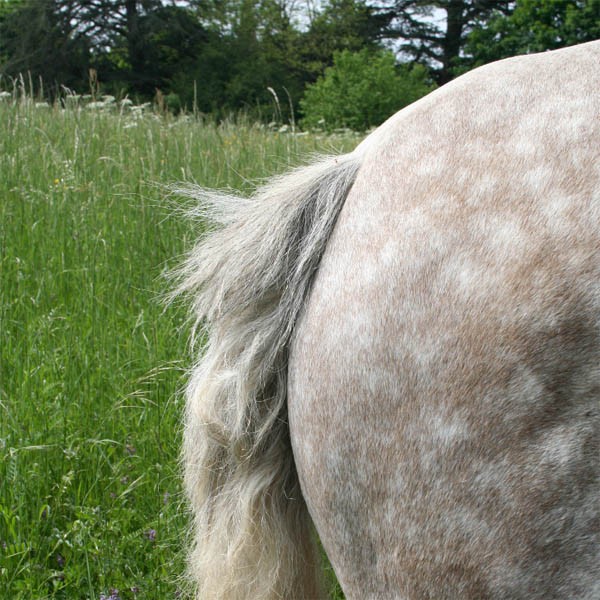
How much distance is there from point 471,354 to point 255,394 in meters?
0.35

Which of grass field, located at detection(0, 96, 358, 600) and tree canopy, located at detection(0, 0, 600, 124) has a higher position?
tree canopy, located at detection(0, 0, 600, 124)

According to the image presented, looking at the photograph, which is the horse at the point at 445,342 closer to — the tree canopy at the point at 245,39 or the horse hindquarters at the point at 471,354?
the horse hindquarters at the point at 471,354

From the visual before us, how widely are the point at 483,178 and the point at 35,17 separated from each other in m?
24.7

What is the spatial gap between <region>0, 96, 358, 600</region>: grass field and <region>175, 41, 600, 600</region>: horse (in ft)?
2.14

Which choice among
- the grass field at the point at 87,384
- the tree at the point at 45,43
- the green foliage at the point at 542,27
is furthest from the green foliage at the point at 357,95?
the grass field at the point at 87,384

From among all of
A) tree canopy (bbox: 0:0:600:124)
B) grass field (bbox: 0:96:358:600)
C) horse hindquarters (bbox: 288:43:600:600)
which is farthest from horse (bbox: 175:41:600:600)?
tree canopy (bbox: 0:0:600:124)

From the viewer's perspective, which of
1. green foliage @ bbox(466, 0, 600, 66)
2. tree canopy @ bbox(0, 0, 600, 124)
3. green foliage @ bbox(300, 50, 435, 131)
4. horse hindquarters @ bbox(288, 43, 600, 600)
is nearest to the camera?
horse hindquarters @ bbox(288, 43, 600, 600)

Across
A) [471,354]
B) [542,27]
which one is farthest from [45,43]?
[471,354]

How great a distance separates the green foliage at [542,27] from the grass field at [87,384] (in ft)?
56.7

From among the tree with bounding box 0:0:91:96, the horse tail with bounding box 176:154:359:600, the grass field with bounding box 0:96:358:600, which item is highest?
the tree with bounding box 0:0:91:96

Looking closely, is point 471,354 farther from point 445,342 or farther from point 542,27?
point 542,27

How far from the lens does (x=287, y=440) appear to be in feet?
3.57

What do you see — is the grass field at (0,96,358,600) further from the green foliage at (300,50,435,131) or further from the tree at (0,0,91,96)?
the tree at (0,0,91,96)

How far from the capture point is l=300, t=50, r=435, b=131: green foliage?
14.1m
